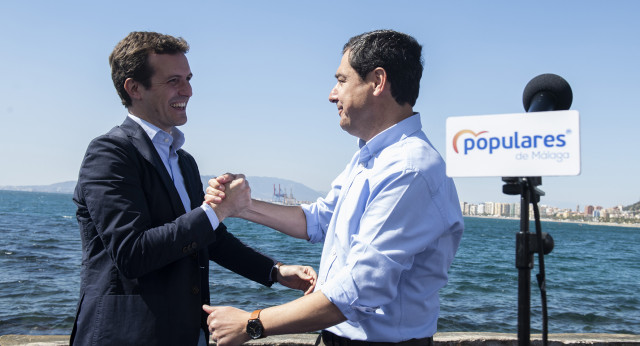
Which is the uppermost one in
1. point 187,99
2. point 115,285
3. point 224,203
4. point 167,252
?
point 187,99

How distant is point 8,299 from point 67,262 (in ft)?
25.9

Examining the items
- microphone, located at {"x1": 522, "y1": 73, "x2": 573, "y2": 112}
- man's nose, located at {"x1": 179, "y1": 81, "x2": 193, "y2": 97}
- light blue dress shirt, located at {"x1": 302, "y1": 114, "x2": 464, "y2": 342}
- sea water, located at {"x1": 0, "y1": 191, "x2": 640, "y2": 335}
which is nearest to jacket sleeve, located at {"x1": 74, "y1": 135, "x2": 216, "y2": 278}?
man's nose, located at {"x1": 179, "y1": 81, "x2": 193, "y2": 97}

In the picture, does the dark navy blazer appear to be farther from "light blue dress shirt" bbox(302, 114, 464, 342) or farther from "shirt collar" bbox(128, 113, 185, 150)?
"light blue dress shirt" bbox(302, 114, 464, 342)

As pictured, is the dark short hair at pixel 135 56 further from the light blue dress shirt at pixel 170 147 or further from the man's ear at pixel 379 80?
the man's ear at pixel 379 80

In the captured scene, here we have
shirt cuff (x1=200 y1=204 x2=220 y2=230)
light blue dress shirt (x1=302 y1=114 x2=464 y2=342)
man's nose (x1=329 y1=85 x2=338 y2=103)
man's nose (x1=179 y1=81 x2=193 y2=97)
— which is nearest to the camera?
light blue dress shirt (x1=302 y1=114 x2=464 y2=342)

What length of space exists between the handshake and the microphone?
1.30 m

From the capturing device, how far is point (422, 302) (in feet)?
6.79

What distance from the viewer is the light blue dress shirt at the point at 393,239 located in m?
1.85

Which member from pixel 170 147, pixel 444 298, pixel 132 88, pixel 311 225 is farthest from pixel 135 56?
pixel 444 298

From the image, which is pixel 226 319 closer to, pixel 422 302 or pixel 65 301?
pixel 422 302

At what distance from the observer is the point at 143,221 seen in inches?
81.4

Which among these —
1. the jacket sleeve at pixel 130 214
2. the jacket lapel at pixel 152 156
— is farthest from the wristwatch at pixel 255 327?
the jacket lapel at pixel 152 156

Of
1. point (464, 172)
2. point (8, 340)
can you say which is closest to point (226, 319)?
point (464, 172)

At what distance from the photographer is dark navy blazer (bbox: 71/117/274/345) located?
2.03 meters
